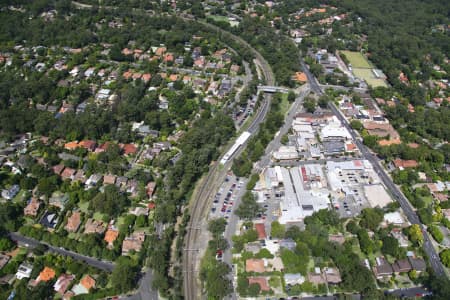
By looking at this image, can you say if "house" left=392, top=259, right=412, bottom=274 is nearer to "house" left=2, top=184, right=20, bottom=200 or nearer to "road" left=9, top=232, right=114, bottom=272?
"road" left=9, top=232, right=114, bottom=272

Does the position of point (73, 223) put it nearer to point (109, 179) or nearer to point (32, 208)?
point (32, 208)

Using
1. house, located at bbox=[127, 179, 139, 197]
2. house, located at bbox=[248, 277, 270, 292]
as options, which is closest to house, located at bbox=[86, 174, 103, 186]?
house, located at bbox=[127, 179, 139, 197]

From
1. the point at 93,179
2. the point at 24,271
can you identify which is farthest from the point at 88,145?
the point at 24,271

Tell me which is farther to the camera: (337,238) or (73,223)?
(73,223)

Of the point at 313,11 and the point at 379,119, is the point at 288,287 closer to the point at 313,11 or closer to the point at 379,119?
the point at 379,119

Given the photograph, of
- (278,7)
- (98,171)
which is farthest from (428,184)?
(278,7)

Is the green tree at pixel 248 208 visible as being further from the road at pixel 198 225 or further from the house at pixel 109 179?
the house at pixel 109 179
